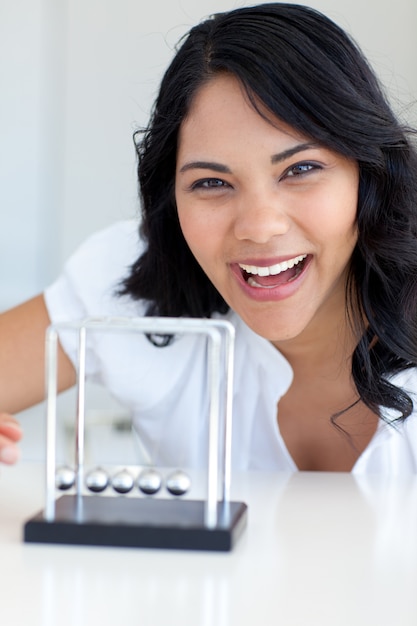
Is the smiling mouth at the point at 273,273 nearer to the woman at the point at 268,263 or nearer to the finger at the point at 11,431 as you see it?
the woman at the point at 268,263

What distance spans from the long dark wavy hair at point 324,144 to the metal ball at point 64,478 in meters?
0.51

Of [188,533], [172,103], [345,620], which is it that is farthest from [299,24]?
[345,620]

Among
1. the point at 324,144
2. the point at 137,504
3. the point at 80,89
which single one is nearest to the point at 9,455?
the point at 137,504

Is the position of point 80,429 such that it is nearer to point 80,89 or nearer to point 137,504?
point 137,504

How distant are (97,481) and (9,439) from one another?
96 millimetres

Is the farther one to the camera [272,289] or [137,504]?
[272,289]

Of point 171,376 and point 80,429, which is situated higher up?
point 171,376

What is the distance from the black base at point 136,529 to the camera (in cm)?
89

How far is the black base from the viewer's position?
891mm

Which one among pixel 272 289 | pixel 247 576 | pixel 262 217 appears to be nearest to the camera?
pixel 247 576

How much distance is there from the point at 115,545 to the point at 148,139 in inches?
27.8

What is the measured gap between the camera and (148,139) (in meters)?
1.44

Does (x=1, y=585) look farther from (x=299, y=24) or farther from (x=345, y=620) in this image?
(x=299, y=24)

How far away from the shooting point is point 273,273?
4.32ft
